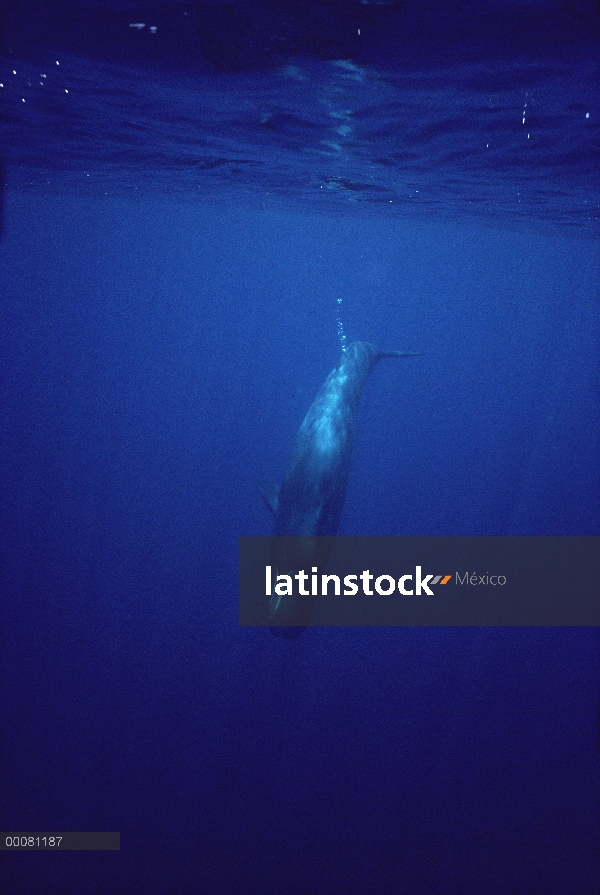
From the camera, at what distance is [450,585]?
69.9ft

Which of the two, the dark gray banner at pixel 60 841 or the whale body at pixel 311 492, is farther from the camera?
the dark gray banner at pixel 60 841

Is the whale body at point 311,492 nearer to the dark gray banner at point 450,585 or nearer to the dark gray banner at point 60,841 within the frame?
the dark gray banner at point 450,585

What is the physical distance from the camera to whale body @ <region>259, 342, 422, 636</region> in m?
9.94

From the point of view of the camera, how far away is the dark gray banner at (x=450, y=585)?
60.3ft

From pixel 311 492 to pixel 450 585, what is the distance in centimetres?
1280

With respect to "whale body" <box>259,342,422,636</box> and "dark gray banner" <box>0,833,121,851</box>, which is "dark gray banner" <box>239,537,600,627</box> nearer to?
"whale body" <box>259,342,422,636</box>

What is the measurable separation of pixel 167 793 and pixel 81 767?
2162 millimetres

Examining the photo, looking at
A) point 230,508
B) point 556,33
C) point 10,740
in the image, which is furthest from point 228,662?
point 556,33

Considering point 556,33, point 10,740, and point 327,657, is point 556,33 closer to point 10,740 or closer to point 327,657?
point 327,657

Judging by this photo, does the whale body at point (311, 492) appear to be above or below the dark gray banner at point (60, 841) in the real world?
above

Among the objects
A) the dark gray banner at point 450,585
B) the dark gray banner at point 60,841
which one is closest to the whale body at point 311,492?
the dark gray banner at point 450,585

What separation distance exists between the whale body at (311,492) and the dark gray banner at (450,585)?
3181 mm

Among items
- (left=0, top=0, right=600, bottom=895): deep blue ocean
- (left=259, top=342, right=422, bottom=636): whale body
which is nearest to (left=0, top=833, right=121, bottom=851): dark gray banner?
(left=0, top=0, right=600, bottom=895): deep blue ocean

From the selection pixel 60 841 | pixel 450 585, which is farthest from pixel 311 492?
pixel 450 585
